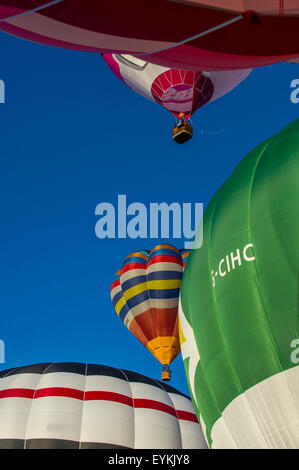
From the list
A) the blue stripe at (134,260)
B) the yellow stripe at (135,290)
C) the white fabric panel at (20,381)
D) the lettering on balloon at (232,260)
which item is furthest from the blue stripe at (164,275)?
the lettering on balloon at (232,260)

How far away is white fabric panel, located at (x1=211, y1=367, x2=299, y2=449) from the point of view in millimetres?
6695

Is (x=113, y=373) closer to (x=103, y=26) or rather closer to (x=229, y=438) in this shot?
(x=229, y=438)

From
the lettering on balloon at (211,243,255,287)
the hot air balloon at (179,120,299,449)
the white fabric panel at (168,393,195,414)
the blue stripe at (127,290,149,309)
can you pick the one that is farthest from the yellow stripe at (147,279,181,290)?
the lettering on balloon at (211,243,255,287)

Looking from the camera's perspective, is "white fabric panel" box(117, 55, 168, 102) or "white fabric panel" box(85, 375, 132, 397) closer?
"white fabric panel" box(85, 375, 132, 397)

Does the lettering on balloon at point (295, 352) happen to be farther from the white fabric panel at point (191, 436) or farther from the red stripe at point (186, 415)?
the red stripe at point (186, 415)

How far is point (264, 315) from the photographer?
23.4ft

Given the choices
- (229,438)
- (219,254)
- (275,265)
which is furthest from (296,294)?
(229,438)

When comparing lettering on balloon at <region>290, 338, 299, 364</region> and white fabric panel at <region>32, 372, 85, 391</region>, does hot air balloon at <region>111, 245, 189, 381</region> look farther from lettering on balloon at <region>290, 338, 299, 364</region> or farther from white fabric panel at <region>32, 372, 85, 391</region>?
lettering on balloon at <region>290, 338, 299, 364</region>

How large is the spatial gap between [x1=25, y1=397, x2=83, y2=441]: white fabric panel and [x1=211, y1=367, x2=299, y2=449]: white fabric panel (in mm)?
3652

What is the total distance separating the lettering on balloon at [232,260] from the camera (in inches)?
293

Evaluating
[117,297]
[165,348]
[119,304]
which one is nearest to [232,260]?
[165,348]

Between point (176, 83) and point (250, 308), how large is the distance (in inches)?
344

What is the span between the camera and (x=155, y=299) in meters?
15.5

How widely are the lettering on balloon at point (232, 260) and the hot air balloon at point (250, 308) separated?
0.04 ft
